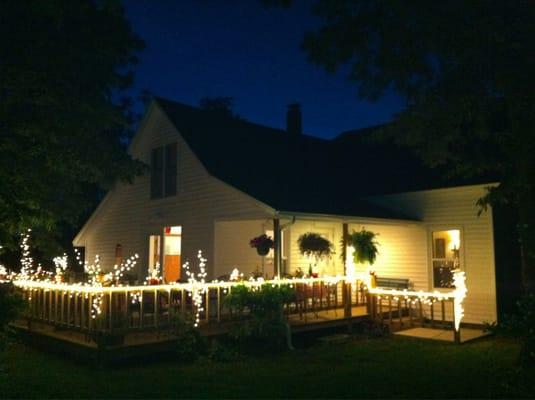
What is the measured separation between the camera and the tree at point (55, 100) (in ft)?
36.3

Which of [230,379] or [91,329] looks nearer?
[230,379]

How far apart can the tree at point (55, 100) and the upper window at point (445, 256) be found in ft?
31.6

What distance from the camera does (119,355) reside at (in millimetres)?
9359

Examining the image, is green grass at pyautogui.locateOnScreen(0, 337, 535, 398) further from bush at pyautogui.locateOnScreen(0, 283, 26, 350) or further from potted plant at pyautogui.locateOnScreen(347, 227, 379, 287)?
potted plant at pyautogui.locateOnScreen(347, 227, 379, 287)

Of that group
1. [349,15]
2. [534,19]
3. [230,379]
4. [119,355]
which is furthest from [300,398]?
[349,15]

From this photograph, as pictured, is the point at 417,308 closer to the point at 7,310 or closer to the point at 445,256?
the point at 445,256

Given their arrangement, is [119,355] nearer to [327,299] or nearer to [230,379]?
[230,379]

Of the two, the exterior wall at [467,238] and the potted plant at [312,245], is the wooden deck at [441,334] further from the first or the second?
the potted plant at [312,245]

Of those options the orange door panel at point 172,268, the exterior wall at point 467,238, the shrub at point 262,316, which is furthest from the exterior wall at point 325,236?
the orange door panel at point 172,268

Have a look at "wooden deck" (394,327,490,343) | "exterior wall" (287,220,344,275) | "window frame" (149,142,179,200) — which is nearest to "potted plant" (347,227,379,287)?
"exterior wall" (287,220,344,275)

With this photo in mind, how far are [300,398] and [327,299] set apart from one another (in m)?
5.74

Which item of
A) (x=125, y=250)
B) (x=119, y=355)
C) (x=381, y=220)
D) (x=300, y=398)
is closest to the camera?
(x=300, y=398)

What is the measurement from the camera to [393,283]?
51.1 ft

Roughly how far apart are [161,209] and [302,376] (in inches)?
377
